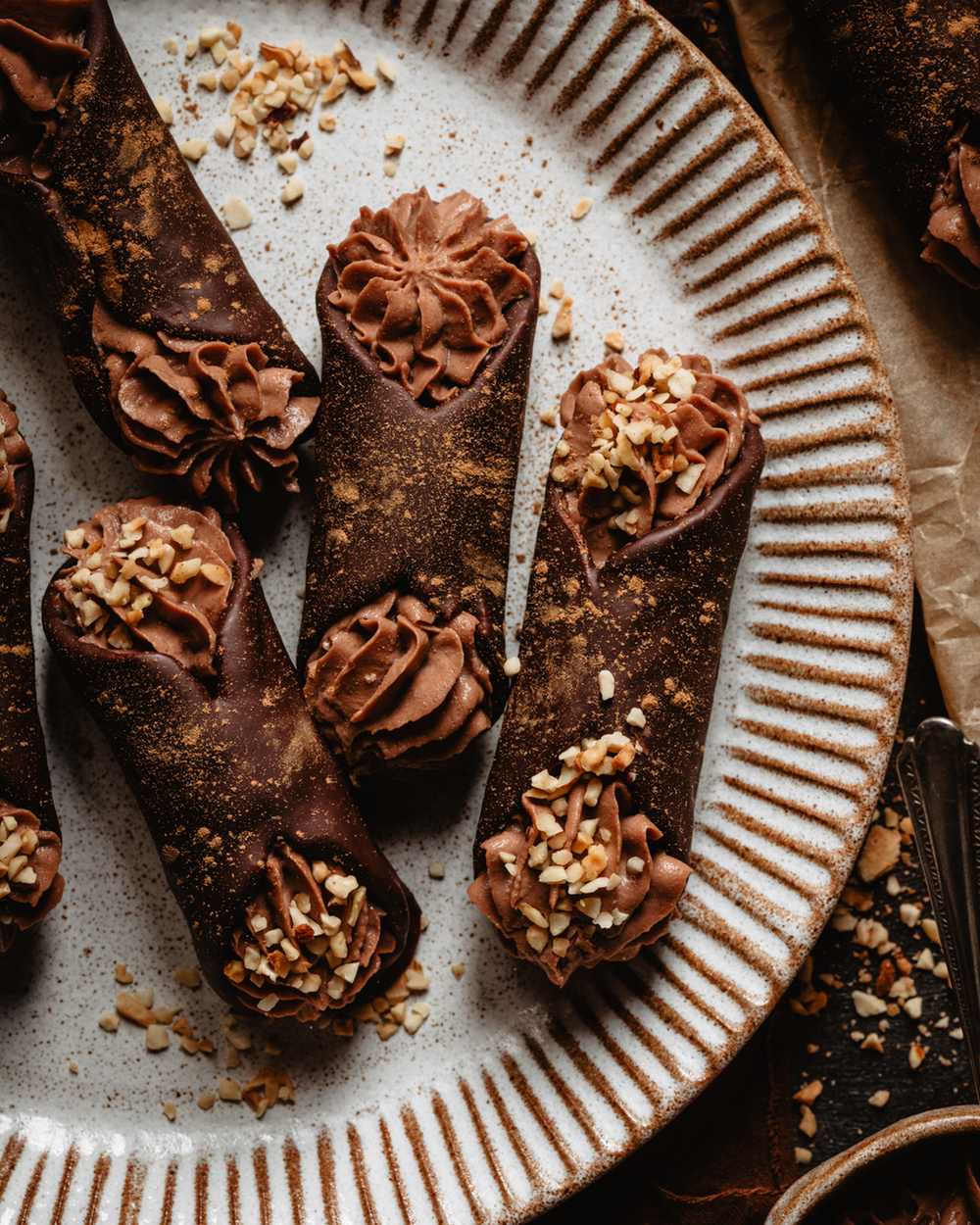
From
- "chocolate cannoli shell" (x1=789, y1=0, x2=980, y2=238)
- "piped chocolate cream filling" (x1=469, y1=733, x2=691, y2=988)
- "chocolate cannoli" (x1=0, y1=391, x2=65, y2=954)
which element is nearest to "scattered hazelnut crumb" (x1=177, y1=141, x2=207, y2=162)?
"chocolate cannoli" (x1=0, y1=391, x2=65, y2=954)

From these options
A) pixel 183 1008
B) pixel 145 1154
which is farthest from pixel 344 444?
pixel 145 1154

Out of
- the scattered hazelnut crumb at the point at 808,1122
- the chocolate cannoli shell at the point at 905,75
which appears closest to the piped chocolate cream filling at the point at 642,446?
the chocolate cannoli shell at the point at 905,75

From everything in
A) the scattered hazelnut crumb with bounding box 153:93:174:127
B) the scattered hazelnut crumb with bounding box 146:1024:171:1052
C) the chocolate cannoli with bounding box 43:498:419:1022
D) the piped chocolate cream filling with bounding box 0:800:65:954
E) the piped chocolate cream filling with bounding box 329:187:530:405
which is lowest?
the scattered hazelnut crumb with bounding box 146:1024:171:1052

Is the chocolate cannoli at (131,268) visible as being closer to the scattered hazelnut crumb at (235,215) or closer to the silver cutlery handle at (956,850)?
the scattered hazelnut crumb at (235,215)

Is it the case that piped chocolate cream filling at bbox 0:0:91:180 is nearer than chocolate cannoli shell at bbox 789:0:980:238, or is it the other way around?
piped chocolate cream filling at bbox 0:0:91:180

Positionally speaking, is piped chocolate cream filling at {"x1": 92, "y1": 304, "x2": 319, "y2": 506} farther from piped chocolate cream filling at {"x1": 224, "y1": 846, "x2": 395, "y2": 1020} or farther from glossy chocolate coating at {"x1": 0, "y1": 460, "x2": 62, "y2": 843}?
piped chocolate cream filling at {"x1": 224, "y1": 846, "x2": 395, "y2": 1020}

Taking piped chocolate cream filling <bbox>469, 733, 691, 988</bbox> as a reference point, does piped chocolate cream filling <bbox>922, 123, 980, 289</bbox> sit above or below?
above
